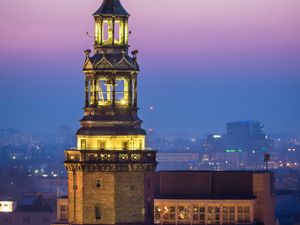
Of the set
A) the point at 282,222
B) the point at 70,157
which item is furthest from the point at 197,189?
the point at 282,222

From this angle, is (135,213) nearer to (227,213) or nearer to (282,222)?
(227,213)

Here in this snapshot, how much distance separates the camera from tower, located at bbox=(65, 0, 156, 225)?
84562mm

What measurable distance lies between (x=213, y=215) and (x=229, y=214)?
29.1 inches

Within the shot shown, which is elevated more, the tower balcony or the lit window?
the tower balcony

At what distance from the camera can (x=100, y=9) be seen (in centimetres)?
8481

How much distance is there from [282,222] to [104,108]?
246 feet

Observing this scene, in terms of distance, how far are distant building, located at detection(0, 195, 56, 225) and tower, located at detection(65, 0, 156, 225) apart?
72845mm

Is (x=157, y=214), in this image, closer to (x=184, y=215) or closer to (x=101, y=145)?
(x=184, y=215)

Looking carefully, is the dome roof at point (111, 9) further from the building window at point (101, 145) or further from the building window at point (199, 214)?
the building window at point (199, 214)

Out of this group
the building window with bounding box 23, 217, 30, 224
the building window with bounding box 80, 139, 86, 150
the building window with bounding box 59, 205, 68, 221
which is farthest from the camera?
the building window with bounding box 23, 217, 30, 224

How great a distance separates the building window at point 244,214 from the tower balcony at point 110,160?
523 cm

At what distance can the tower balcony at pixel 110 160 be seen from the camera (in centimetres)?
8450

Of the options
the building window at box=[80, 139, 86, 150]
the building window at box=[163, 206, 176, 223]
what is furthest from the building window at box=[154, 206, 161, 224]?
the building window at box=[80, 139, 86, 150]

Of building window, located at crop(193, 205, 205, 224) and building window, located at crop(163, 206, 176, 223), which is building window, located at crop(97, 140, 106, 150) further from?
building window, located at crop(193, 205, 205, 224)
